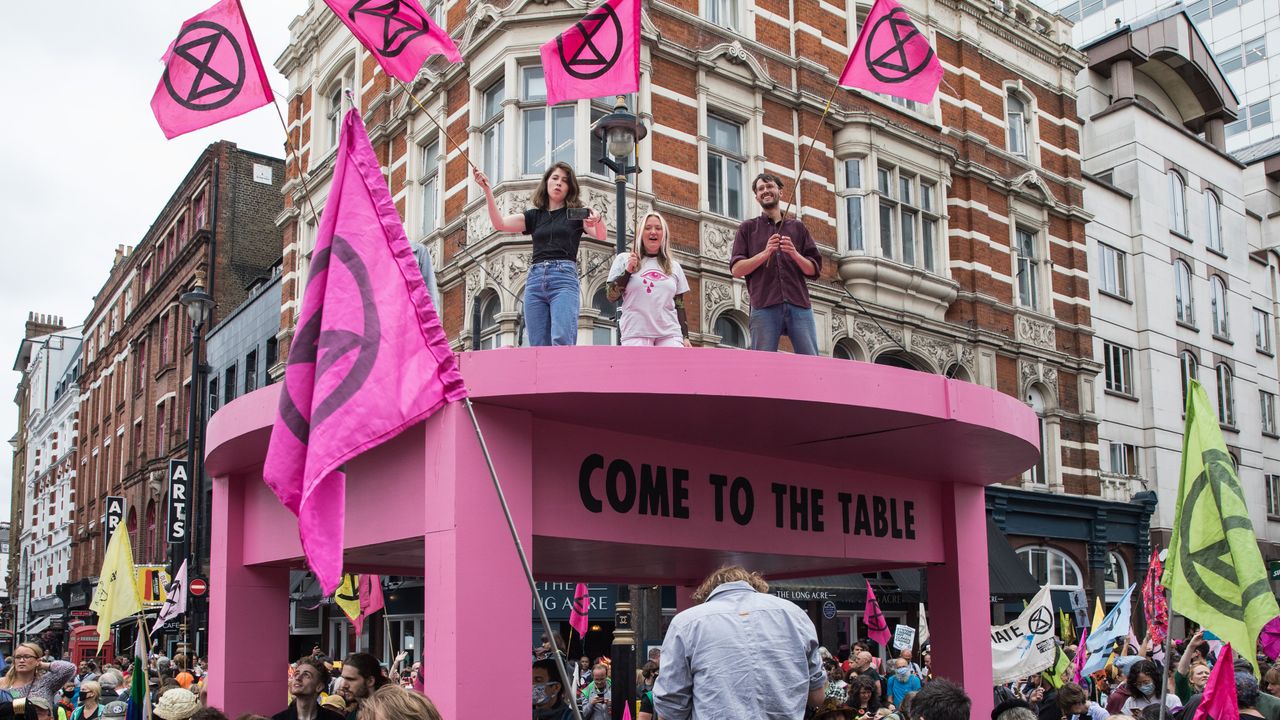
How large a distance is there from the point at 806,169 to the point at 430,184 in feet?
25.4

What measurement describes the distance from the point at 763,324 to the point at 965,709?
4.10m

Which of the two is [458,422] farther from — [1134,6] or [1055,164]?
[1134,6]

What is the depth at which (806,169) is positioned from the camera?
84.8ft

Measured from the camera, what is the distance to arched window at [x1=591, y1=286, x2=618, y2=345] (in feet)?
69.4

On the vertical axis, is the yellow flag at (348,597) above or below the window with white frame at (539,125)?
below

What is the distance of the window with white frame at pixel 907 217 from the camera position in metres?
26.7

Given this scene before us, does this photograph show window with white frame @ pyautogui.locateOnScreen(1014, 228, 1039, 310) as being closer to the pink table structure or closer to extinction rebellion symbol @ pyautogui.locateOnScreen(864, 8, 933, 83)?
extinction rebellion symbol @ pyautogui.locateOnScreen(864, 8, 933, 83)

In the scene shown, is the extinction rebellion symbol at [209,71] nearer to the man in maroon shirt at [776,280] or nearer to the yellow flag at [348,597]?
the man in maroon shirt at [776,280]

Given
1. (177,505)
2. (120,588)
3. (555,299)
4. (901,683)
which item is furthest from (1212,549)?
(177,505)

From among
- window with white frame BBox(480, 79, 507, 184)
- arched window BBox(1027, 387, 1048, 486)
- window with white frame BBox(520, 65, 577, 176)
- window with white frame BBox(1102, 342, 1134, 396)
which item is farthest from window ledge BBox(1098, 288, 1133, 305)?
window with white frame BBox(480, 79, 507, 184)

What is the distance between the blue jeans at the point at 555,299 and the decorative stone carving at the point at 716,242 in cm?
1421

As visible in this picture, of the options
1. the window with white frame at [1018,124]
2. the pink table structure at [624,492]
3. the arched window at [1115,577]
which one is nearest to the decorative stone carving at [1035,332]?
the window with white frame at [1018,124]

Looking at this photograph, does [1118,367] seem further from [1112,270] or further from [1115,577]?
[1115,577]

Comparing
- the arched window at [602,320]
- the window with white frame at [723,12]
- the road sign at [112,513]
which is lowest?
the road sign at [112,513]
